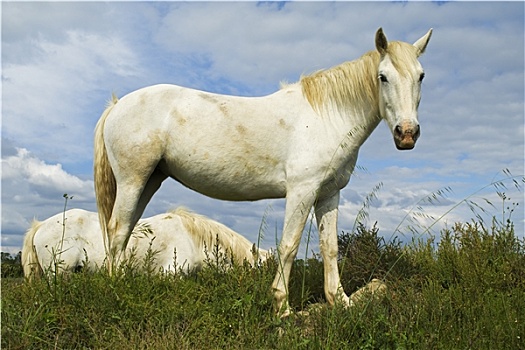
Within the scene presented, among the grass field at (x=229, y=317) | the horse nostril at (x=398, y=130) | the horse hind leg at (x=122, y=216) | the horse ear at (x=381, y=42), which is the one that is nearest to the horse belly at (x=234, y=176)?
the horse hind leg at (x=122, y=216)

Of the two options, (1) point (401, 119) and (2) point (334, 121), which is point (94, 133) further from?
(1) point (401, 119)

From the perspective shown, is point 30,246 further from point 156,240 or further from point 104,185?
point 104,185

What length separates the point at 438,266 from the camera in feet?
20.0

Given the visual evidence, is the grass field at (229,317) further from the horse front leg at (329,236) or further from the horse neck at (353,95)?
the horse neck at (353,95)

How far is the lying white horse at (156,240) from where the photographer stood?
8.33 meters

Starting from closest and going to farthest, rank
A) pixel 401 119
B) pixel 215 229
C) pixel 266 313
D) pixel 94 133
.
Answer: pixel 266 313 → pixel 401 119 → pixel 94 133 → pixel 215 229

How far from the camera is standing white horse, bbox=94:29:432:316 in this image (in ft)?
16.7

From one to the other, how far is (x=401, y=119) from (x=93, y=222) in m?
6.16

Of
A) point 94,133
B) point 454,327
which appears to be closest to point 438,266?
point 454,327

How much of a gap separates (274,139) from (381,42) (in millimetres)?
1490

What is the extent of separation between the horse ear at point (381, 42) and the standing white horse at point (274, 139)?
0.03 feet

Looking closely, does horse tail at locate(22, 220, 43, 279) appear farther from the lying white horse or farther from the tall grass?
the tall grass

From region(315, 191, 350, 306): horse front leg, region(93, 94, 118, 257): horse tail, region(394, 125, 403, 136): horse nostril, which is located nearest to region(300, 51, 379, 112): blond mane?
region(394, 125, 403, 136): horse nostril

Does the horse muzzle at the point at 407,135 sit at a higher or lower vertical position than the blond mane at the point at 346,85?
lower
